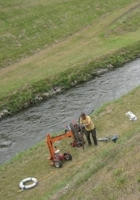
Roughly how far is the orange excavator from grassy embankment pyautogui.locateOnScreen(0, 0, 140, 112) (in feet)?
36.9

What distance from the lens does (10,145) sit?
1076 inches

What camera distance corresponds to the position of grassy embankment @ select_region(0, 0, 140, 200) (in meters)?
15.1

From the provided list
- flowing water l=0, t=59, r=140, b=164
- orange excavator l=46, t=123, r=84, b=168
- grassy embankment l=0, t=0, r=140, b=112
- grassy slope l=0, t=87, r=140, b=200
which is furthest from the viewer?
grassy embankment l=0, t=0, r=140, b=112

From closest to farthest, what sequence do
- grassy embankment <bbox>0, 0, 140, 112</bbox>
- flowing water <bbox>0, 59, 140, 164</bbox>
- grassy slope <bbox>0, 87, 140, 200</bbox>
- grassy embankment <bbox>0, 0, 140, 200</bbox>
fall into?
1. grassy slope <bbox>0, 87, 140, 200</bbox>
2. grassy embankment <bbox>0, 0, 140, 200</bbox>
3. flowing water <bbox>0, 59, 140, 164</bbox>
4. grassy embankment <bbox>0, 0, 140, 112</bbox>

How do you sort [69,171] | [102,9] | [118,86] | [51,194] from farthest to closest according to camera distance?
[102,9], [118,86], [69,171], [51,194]

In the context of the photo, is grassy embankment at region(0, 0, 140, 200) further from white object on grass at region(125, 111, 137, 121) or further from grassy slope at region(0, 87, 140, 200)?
white object on grass at region(125, 111, 137, 121)

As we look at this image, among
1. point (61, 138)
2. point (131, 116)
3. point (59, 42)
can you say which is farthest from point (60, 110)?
point (59, 42)

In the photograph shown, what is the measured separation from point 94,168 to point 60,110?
15.1 m

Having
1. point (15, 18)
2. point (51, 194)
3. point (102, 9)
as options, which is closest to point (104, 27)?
point (102, 9)

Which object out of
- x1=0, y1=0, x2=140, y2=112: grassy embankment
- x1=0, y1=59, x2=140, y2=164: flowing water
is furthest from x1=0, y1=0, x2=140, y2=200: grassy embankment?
x1=0, y1=59, x2=140, y2=164: flowing water

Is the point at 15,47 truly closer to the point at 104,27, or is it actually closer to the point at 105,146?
the point at 104,27

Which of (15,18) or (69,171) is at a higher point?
(15,18)

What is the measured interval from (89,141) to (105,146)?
1.25 metres

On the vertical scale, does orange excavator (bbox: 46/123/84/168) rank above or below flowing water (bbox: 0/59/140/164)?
above
